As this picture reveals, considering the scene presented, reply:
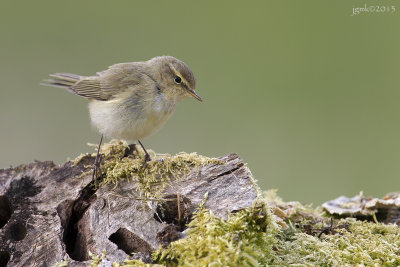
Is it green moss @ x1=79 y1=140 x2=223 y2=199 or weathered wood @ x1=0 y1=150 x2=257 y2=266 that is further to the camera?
green moss @ x1=79 y1=140 x2=223 y2=199

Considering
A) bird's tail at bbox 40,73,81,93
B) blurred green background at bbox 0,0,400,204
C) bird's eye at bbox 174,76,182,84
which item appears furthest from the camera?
blurred green background at bbox 0,0,400,204

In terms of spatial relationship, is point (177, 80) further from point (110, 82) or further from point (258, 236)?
point (258, 236)

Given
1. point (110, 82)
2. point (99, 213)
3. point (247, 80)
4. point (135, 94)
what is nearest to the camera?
point (99, 213)

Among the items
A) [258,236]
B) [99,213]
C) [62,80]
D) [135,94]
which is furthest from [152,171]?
[62,80]

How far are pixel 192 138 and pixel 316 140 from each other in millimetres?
2212

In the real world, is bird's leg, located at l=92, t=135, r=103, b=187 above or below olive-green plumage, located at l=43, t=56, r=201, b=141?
below

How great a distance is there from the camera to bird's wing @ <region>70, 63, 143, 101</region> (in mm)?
4676

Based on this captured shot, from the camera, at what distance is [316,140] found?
800 cm

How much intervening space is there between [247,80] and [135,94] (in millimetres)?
4767

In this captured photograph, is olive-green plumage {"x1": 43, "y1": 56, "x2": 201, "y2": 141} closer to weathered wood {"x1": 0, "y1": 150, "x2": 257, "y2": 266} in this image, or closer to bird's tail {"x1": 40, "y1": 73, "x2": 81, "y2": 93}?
bird's tail {"x1": 40, "y1": 73, "x2": 81, "y2": 93}

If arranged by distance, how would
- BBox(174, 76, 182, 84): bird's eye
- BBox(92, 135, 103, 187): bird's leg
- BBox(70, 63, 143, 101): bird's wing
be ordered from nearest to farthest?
BBox(92, 135, 103, 187): bird's leg < BBox(70, 63, 143, 101): bird's wing < BBox(174, 76, 182, 84): bird's eye

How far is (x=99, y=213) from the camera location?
9.44 feet

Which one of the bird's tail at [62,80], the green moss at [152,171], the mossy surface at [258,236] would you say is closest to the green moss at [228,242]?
the mossy surface at [258,236]

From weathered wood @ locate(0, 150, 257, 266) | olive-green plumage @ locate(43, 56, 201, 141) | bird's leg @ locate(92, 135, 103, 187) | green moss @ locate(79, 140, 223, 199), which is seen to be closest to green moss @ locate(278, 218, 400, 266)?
weathered wood @ locate(0, 150, 257, 266)
